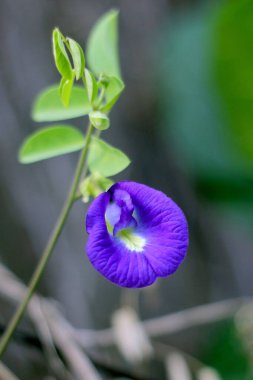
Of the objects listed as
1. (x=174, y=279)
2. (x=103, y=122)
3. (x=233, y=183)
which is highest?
(x=103, y=122)

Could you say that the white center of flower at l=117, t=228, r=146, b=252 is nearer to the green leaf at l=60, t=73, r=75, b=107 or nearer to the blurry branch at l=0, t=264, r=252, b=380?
the green leaf at l=60, t=73, r=75, b=107

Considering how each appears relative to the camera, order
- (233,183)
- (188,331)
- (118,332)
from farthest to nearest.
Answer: (188,331), (233,183), (118,332)

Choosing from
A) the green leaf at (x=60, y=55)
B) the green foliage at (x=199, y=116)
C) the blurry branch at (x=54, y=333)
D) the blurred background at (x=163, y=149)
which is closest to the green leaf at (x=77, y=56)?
the green leaf at (x=60, y=55)

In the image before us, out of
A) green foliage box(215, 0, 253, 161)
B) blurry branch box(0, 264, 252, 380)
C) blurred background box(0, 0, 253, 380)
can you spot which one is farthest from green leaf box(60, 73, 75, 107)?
green foliage box(215, 0, 253, 161)

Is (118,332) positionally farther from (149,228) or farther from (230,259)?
(230,259)

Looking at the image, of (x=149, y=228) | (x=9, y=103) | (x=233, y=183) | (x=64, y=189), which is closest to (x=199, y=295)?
(x=233, y=183)

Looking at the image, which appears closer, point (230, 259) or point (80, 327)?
point (80, 327)
